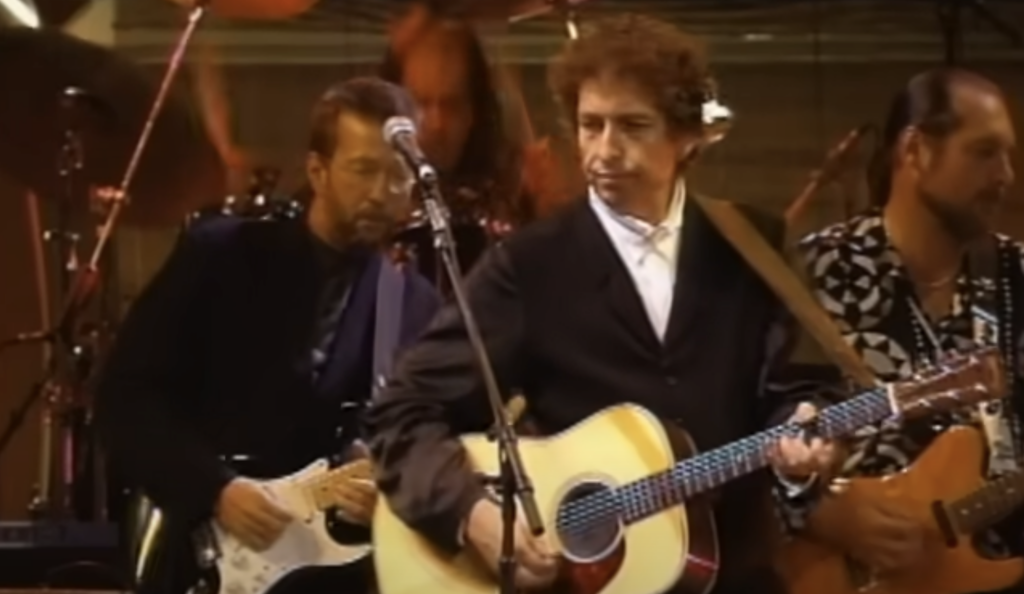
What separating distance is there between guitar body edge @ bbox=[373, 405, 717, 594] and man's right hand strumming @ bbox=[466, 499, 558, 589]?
0.06 meters

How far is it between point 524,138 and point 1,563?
1690 millimetres

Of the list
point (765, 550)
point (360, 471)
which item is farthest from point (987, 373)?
point (360, 471)

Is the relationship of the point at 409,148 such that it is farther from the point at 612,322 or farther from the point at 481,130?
the point at 481,130

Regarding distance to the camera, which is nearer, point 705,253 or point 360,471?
point 705,253

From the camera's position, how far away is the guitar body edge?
3.17m

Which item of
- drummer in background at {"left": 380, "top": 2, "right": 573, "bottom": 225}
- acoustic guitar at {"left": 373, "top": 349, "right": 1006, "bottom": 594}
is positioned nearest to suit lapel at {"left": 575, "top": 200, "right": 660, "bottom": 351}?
acoustic guitar at {"left": 373, "top": 349, "right": 1006, "bottom": 594}

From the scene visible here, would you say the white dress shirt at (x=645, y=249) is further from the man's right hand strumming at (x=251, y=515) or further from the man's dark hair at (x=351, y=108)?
the man's right hand strumming at (x=251, y=515)

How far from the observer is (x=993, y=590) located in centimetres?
381

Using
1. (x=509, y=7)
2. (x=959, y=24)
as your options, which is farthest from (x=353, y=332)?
(x=959, y=24)

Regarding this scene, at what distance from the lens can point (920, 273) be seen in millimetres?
3955

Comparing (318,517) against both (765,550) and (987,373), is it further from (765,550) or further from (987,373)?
(987,373)

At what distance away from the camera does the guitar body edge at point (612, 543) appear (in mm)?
3166

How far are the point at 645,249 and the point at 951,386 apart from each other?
555mm

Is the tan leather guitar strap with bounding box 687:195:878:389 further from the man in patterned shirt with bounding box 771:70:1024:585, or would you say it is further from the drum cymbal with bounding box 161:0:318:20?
the drum cymbal with bounding box 161:0:318:20
